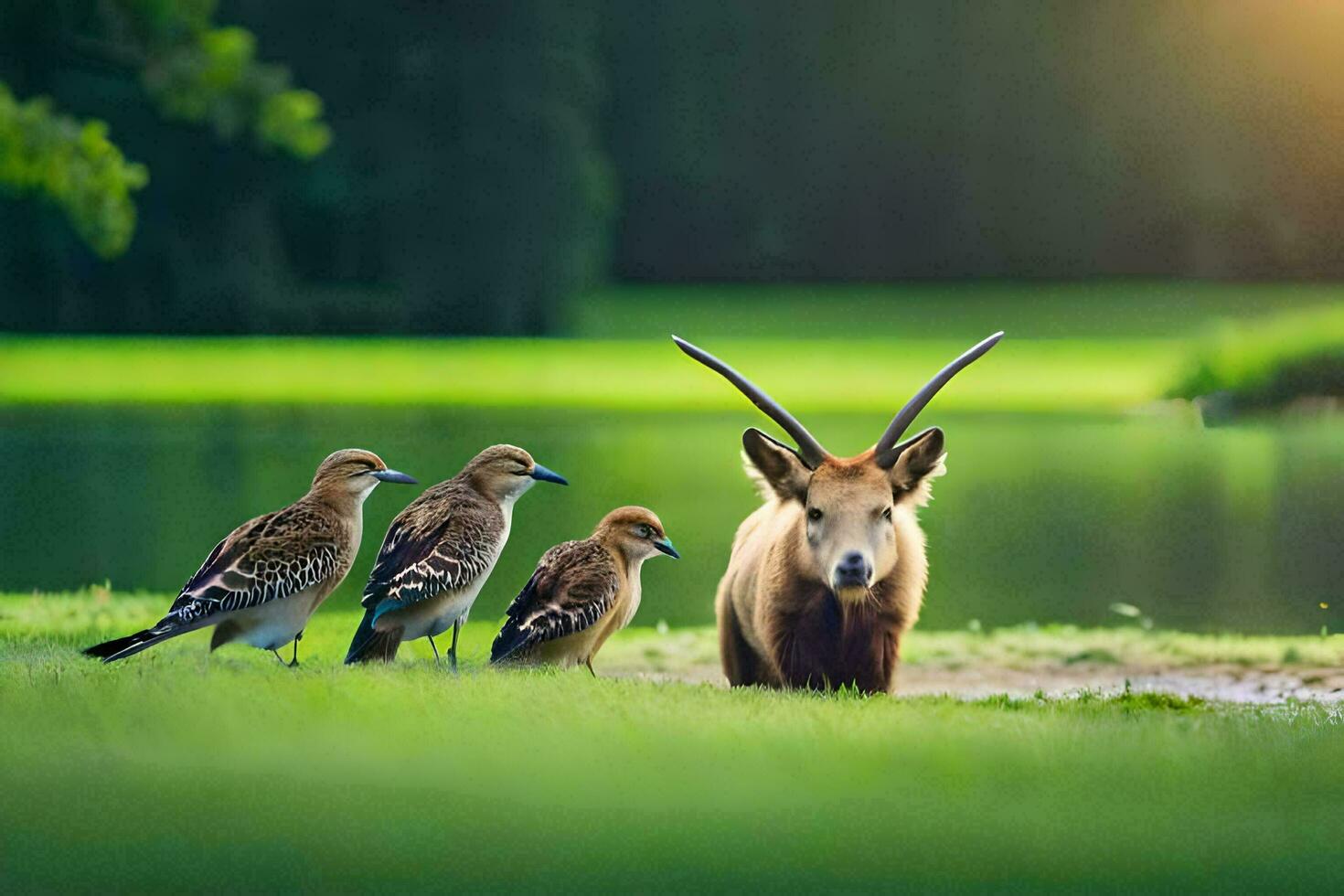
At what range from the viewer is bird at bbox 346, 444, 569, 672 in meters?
6.64

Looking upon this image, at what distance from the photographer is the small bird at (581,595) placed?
707 cm

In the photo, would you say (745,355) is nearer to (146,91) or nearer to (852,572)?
(146,91)

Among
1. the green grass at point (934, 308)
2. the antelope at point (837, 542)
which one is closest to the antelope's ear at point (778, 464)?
the antelope at point (837, 542)

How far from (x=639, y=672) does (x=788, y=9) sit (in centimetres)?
3653

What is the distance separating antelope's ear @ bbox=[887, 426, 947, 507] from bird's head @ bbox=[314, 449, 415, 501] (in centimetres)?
184

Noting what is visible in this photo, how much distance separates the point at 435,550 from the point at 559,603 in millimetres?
595

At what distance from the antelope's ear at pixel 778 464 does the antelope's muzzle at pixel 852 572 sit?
0.50 metres

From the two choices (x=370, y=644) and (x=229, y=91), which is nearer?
(x=370, y=644)

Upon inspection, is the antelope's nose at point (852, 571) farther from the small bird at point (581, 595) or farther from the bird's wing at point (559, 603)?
the bird's wing at point (559, 603)

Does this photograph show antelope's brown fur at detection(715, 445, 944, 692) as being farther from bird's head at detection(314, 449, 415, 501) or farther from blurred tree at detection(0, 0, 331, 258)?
blurred tree at detection(0, 0, 331, 258)

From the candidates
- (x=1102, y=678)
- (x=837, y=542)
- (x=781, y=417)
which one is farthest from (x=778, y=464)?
(x=1102, y=678)

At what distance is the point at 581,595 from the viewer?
23.3 feet

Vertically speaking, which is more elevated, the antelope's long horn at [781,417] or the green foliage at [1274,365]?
the antelope's long horn at [781,417]

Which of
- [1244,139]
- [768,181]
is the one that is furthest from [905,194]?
[1244,139]
